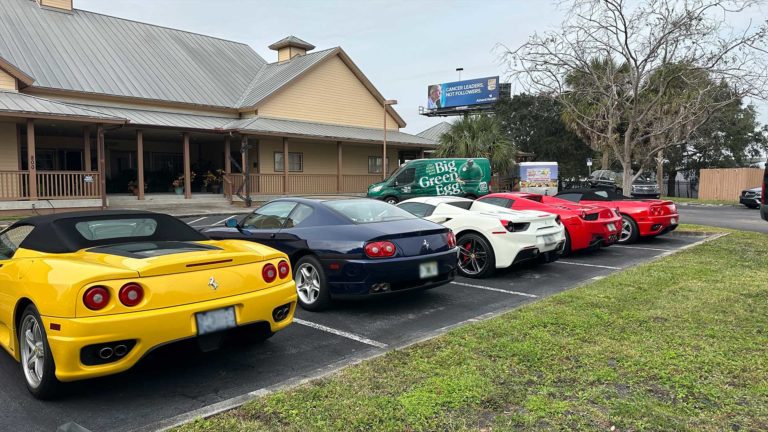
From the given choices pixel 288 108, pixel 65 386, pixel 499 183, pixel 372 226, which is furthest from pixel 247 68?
pixel 65 386

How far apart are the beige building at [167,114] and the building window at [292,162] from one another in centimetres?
6

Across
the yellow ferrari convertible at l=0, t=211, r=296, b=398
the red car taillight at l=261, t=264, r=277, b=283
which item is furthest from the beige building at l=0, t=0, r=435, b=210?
the red car taillight at l=261, t=264, r=277, b=283

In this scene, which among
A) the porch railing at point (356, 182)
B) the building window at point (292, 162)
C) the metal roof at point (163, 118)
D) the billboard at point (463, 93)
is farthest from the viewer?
the billboard at point (463, 93)

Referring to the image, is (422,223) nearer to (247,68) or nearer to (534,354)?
(534,354)

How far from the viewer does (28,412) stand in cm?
352

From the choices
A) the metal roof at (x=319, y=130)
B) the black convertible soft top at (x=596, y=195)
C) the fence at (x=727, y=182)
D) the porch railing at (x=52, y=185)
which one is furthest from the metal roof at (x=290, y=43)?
the fence at (x=727, y=182)

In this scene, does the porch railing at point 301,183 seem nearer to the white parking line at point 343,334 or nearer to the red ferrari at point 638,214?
the red ferrari at point 638,214

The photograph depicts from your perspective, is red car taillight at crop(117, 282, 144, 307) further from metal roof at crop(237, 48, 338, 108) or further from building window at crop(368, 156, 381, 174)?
building window at crop(368, 156, 381, 174)

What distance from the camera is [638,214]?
37.9 ft

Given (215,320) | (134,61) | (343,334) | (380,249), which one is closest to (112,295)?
(215,320)

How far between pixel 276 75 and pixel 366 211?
24.0 meters

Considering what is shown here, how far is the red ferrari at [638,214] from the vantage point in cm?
1154

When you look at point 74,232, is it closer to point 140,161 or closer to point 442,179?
point 442,179

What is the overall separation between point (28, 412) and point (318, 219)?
353 centimetres
